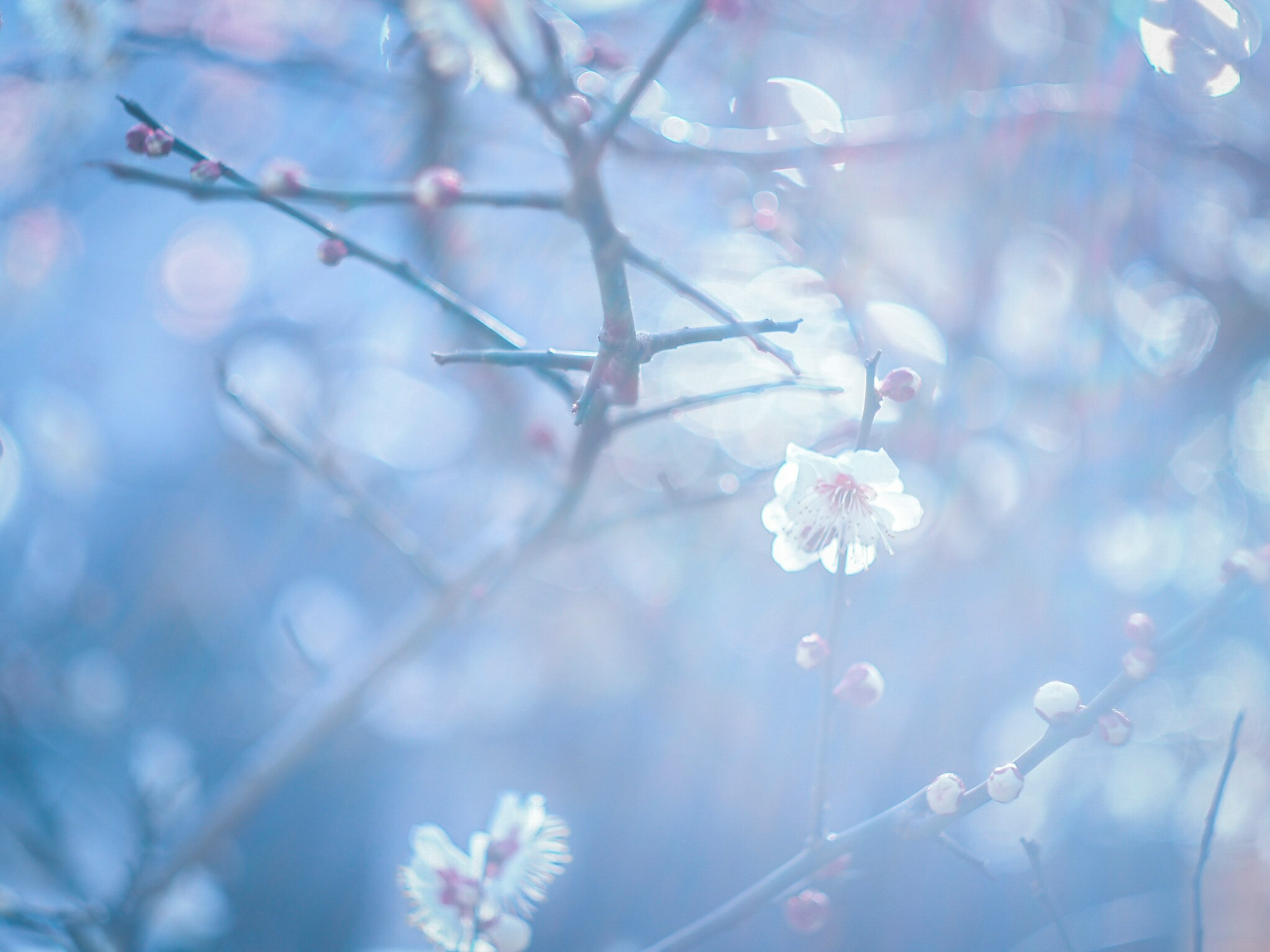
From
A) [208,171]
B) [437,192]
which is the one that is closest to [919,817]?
[437,192]

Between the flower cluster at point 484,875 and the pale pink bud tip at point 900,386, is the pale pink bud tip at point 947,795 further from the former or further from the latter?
the flower cluster at point 484,875

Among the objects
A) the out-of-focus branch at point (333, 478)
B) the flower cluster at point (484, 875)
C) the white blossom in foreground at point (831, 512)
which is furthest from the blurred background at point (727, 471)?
the flower cluster at point (484, 875)

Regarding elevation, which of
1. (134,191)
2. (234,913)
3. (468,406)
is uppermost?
(134,191)

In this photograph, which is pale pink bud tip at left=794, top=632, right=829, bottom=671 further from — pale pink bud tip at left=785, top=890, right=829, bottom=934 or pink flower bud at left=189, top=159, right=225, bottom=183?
pink flower bud at left=189, top=159, right=225, bottom=183

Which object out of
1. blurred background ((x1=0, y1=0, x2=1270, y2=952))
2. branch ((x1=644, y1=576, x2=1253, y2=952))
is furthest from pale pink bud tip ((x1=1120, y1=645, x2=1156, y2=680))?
blurred background ((x1=0, y1=0, x2=1270, y2=952))

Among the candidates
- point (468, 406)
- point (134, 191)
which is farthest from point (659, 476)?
point (134, 191)

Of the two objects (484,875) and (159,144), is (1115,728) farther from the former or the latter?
(159,144)

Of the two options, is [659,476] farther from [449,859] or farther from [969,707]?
[969,707]
